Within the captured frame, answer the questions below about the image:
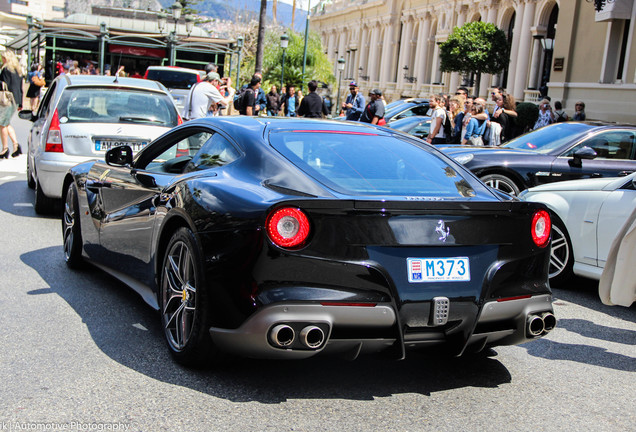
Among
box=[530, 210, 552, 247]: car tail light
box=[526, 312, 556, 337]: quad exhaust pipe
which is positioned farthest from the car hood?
box=[526, 312, 556, 337]: quad exhaust pipe

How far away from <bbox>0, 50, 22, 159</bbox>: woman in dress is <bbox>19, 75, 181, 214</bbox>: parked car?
5.39 m

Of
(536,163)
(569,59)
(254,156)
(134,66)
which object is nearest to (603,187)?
(536,163)

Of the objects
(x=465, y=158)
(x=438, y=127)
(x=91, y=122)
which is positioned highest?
(x=438, y=127)

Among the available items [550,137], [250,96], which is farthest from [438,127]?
[250,96]

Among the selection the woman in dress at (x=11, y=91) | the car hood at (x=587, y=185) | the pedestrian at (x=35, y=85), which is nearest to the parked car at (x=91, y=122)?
the car hood at (x=587, y=185)

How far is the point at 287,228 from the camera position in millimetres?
3807

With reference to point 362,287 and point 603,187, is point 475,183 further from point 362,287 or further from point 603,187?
point 603,187

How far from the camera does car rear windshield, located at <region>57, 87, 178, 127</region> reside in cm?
963

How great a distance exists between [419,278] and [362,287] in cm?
30

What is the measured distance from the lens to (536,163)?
981 cm

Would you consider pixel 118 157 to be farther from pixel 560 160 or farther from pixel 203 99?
pixel 203 99

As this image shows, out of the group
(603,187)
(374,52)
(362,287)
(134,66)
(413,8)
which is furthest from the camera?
(374,52)

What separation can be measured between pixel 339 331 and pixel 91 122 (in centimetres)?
659

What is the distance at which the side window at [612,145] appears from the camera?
9828 millimetres
